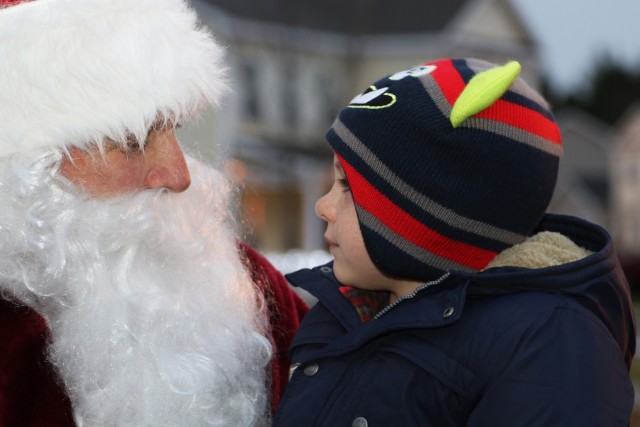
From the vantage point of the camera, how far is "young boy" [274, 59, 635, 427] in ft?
5.92

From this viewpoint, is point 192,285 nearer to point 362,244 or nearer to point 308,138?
point 362,244

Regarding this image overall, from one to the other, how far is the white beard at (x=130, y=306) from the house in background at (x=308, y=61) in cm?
1542

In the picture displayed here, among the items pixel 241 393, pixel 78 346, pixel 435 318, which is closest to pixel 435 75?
pixel 435 318

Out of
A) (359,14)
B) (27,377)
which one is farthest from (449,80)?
(359,14)

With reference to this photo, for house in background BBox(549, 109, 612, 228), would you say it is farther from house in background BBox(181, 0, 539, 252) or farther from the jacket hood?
the jacket hood

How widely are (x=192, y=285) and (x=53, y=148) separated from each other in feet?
1.78

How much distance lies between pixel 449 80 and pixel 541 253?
1.57ft

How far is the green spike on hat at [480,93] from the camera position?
1973 millimetres

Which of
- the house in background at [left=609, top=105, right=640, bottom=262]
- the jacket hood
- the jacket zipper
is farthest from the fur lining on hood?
the house in background at [left=609, top=105, right=640, bottom=262]

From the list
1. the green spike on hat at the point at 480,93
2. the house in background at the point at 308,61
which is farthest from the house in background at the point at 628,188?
the green spike on hat at the point at 480,93

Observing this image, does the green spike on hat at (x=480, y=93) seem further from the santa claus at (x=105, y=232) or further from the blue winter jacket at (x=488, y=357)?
the santa claus at (x=105, y=232)

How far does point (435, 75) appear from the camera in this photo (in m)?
2.12

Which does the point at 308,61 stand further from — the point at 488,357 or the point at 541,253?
the point at 488,357

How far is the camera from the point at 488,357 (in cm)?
185
